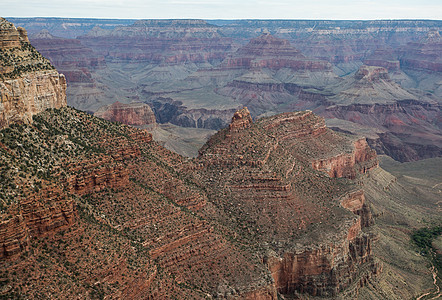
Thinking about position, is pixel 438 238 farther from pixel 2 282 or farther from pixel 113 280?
pixel 2 282

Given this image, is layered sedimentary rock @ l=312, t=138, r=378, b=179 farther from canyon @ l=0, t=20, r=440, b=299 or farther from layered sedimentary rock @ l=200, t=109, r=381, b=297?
layered sedimentary rock @ l=200, t=109, r=381, b=297

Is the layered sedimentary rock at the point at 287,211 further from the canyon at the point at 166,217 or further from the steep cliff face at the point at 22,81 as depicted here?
the steep cliff face at the point at 22,81

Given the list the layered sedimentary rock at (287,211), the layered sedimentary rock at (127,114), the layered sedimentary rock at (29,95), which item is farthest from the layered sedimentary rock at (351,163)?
the layered sedimentary rock at (127,114)


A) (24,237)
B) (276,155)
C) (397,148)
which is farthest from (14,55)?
(397,148)

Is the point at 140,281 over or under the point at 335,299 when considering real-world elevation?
over

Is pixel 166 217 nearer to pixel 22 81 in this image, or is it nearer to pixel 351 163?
pixel 22 81

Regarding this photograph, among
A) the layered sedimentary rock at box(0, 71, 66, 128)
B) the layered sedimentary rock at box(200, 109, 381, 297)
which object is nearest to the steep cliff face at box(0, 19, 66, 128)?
the layered sedimentary rock at box(0, 71, 66, 128)

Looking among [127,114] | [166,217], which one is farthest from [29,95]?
[127,114]

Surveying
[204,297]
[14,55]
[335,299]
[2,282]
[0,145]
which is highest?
[14,55]
